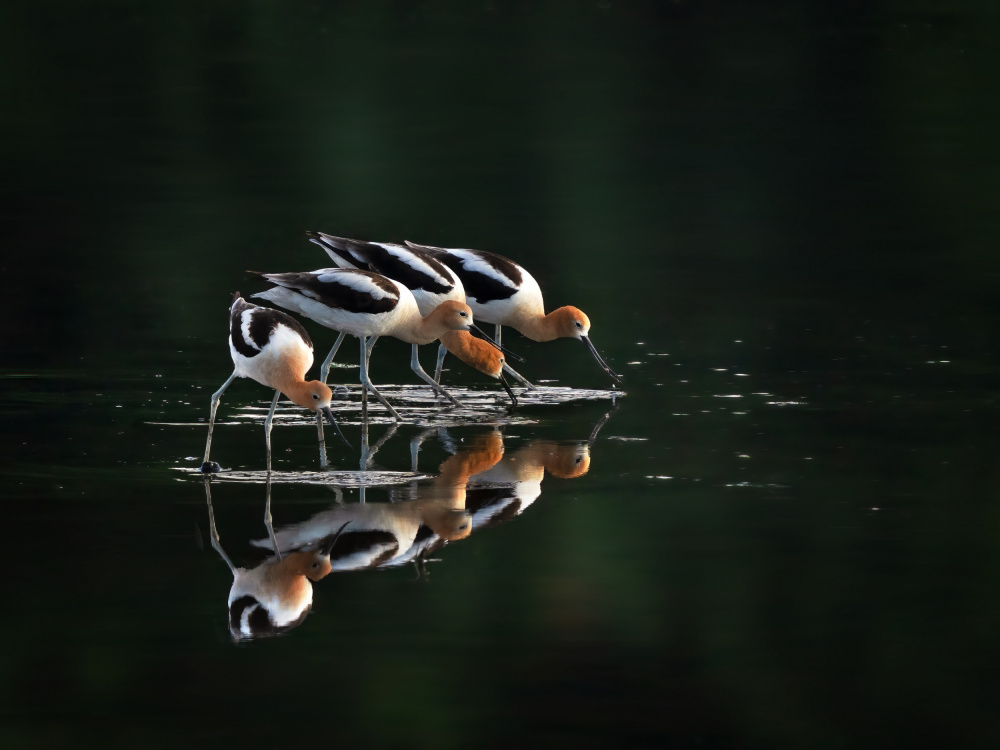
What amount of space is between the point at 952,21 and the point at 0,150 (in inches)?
735

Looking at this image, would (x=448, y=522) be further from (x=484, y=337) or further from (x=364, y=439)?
(x=484, y=337)

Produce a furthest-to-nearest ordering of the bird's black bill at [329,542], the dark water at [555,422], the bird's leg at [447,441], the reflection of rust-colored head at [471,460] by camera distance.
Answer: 1. the bird's leg at [447,441]
2. the reflection of rust-colored head at [471,460]
3. the bird's black bill at [329,542]
4. the dark water at [555,422]

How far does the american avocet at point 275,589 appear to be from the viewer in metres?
6.24

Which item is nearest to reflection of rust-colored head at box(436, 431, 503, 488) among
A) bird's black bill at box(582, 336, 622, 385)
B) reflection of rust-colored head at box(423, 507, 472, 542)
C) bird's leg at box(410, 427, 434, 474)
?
bird's leg at box(410, 427, 434, 474)

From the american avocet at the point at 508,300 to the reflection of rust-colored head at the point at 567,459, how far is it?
242 cm

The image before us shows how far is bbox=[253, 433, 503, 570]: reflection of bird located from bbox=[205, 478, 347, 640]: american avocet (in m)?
0.08

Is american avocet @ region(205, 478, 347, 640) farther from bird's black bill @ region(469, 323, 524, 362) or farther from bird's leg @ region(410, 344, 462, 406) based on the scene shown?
bird's black bill @ region(469, 323, 524, 362)

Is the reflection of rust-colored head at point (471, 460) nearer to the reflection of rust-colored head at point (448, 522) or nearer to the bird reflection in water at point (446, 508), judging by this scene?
the bird reflection in water at point (446, 508)

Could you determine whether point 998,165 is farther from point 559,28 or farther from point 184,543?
point 184,543

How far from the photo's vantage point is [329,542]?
23.6 ft

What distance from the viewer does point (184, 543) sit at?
722 cm

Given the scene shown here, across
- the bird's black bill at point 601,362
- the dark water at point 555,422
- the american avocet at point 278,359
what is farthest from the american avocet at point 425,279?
the american avocet at point 278,359

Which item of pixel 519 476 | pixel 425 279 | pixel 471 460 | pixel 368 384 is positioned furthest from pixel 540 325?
pixel 519 476

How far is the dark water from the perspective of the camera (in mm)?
5707
